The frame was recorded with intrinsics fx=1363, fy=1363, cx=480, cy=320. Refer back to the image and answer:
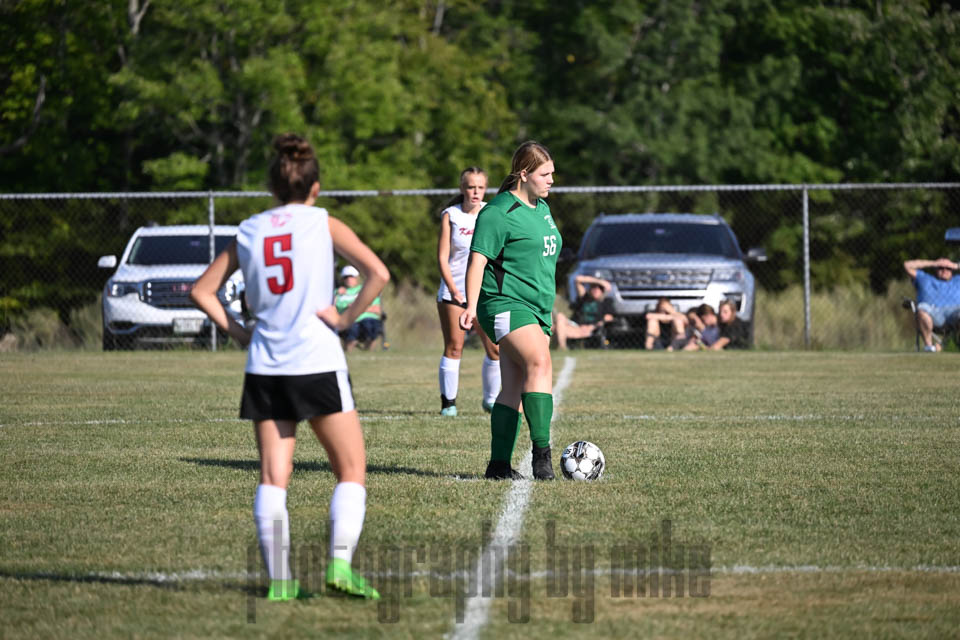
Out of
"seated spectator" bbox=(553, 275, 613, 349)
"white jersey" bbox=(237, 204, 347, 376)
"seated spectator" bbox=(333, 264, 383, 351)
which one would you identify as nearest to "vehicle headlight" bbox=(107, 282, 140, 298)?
"seated spectator" bbox=(333, 264, 383, 351)

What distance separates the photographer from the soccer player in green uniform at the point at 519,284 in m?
7.42

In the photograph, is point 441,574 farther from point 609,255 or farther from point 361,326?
point 609,255

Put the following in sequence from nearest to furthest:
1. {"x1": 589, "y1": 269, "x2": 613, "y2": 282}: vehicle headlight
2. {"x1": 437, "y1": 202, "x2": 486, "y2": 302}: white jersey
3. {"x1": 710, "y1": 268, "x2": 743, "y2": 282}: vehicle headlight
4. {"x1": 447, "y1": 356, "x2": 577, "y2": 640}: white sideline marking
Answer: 1. {"x1": 447, "y1": 356, "x2": 577, "y2": 640}: white sideline marking
2. {"x1": 437, "y1": 202, "x2": 486, "y2": 302}: white jersey
3. {"x1": 710, "y1": 268, "x2": 743, "y2": 282}: vehicle headlight
4. {"x1": 589, "y1": 269, "x2": 613, "y2": 282}: vehicle headlight

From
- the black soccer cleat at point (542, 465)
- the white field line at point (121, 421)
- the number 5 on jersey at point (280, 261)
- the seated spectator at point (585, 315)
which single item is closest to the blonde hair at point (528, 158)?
the black soccer cleat at point (542, 465)

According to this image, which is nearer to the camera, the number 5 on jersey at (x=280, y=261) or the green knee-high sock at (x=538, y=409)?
the number 5 on jersey at (x=280, y=261)

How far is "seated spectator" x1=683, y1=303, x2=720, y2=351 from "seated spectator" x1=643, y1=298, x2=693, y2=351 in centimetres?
8

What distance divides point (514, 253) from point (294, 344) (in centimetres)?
288

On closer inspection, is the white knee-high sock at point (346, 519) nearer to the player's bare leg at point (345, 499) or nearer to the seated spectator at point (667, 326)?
the player's bare leg at point (345, 499)

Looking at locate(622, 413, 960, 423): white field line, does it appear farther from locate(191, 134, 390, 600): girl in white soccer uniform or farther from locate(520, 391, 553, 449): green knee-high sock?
locate(191, 134, 390, 600): girl in white soccer uniform

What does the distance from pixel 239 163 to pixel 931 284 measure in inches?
584

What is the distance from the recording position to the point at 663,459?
27.9 feet

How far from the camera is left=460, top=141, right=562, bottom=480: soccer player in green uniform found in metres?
7.42

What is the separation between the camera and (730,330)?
64.4 feet

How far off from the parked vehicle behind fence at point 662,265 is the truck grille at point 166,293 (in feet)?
18.3
